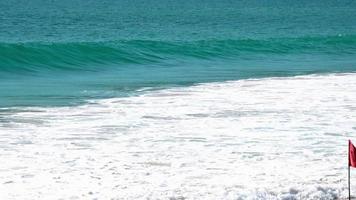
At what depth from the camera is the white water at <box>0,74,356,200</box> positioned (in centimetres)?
1224

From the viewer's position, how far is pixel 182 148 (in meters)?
15.0

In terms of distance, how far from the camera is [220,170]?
13.4 m

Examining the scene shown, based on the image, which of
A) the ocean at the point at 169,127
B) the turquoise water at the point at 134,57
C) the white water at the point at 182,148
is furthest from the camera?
the turquoise water at the point at 134,57

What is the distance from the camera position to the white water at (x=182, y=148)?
1224 cm

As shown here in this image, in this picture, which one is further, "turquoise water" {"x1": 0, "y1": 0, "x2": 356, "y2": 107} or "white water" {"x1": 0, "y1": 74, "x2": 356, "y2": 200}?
"turquoise water" {"x1": 0, "y1": 0, "x2": 356, "y2": 107}

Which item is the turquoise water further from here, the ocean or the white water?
the white water

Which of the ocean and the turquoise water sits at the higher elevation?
the turquoise water

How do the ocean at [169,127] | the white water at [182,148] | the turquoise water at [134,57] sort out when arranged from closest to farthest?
the white water at [182,148] → the ocean at [169,127] → the turquoise water at [134,57]

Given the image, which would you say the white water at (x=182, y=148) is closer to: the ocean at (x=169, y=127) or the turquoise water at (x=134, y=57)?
the ocean at (x=169, y=127)

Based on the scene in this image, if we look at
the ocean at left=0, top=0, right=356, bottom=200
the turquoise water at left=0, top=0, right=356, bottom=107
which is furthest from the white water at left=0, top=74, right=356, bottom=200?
the turquoise water at left=0, top=0, right=356, bottom=107

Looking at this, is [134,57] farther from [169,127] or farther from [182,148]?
[182,148]

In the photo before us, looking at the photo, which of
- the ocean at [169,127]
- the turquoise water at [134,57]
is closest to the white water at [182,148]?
the ocean at [169,127]

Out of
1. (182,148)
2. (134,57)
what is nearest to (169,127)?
(182,148)

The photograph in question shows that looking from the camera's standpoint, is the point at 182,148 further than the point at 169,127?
No
